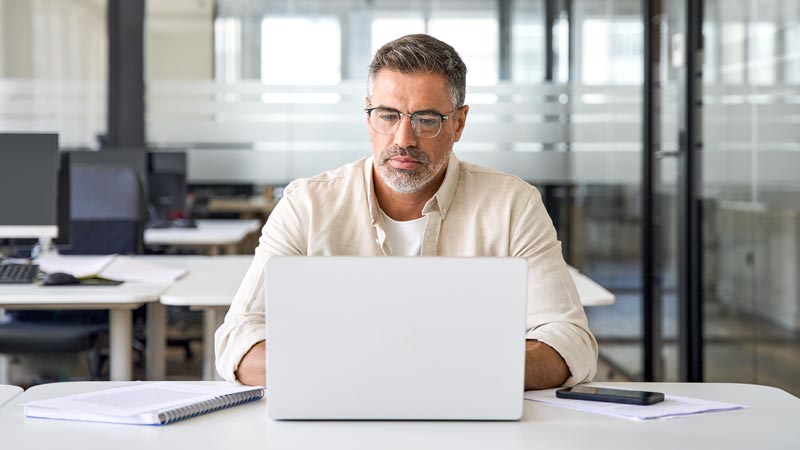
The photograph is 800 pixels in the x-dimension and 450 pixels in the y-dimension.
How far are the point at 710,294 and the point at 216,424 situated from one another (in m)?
2.94

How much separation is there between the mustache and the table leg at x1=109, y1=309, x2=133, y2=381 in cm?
158

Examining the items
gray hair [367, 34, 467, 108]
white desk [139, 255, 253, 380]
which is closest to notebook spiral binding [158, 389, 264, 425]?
gray hair [367, 34, 467, 108]

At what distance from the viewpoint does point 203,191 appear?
258 inches

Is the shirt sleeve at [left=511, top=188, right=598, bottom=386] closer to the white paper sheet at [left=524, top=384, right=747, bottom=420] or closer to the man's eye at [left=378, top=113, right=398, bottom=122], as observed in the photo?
the white paper sheet at [left=524, top=384, right=747, bottom=420]

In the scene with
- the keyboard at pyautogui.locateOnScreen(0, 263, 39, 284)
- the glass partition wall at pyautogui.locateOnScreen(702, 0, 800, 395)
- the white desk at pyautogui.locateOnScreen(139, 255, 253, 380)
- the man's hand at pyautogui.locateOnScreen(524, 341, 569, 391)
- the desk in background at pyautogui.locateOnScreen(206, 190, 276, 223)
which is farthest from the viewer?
the desk in background at pyautogui.locateOnScreen(206, 190, 276, 223)

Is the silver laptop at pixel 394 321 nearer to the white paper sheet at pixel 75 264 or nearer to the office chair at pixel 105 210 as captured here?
the white paper sheet at pixel 75 264

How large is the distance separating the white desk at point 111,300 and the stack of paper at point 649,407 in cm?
172

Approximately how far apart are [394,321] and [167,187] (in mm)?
4926

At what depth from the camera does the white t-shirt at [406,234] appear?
2.12 m

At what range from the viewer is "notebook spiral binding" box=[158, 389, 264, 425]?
150 centimetres

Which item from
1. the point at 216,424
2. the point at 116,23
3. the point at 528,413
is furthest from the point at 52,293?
the point at 116,23

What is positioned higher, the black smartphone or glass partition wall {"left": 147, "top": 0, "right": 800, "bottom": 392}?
glass partition wall {"left": 147, "top": 0, "right": 800, "bottom": 392}

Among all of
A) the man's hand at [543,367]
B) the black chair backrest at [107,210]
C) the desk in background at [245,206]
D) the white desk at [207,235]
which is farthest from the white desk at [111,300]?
the desk in background at [245,206]

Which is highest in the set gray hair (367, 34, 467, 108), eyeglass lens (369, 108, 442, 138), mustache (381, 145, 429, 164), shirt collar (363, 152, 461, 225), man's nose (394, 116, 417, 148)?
gray hair (367, 34, 467, 108)
